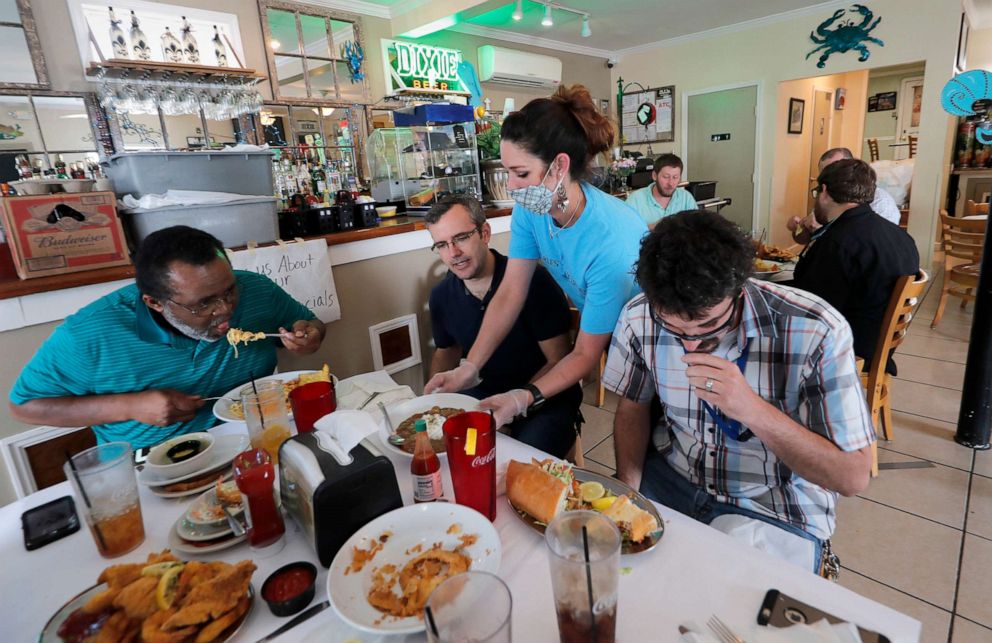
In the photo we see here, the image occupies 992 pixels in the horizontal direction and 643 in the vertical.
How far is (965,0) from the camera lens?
5219 mm

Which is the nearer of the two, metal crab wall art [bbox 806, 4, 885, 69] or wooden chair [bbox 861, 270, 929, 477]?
wooden chair [bbox 861, 270, 929, 477]

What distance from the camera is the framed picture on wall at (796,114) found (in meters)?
6.77

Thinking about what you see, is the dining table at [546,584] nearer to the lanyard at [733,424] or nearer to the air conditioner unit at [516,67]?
the lanyard at [733,424]

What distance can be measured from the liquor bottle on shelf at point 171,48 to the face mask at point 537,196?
3532 mm

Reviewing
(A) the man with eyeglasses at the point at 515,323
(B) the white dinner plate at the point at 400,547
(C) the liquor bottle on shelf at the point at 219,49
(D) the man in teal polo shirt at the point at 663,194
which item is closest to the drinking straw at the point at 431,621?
(B) the white dinner plate at the point at 400,547

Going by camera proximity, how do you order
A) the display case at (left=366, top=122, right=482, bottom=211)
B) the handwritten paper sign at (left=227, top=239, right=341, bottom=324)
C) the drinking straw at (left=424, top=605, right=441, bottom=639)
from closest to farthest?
1. the drinking straw at (left=424, top=605, right=441, bottom=639)
2. the handwritten paper sign at (left=227, top=239, right=341, bottom=324)
3. the display case at (left=366, top=122, right=482, bottom=211)

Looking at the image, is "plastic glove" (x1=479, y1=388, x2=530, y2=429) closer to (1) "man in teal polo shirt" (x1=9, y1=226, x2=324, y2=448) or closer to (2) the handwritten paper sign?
(1) "man in teal polo shirt" (x1=9, y1=226, x2=324, y2=448)

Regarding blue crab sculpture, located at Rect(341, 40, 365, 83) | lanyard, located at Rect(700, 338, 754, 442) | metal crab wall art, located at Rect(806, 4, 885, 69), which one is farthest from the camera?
metal crab wall art, located at Rect(806, 4, 885, 69)

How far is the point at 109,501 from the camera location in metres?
0.95

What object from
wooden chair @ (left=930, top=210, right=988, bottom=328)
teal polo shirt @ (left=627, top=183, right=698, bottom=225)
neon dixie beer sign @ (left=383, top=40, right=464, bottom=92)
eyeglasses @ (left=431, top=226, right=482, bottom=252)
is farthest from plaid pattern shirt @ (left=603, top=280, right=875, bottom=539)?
neon dixie beer sign @ (left=383, top=40, right=464, bottom=92)

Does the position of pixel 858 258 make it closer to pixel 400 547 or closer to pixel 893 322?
pixel 893 322

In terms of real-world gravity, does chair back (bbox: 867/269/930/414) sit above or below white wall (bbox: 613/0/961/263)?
below

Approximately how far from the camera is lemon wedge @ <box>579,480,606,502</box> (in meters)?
1.00

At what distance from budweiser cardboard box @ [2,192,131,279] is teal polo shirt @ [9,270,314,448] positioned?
0.45 meters
